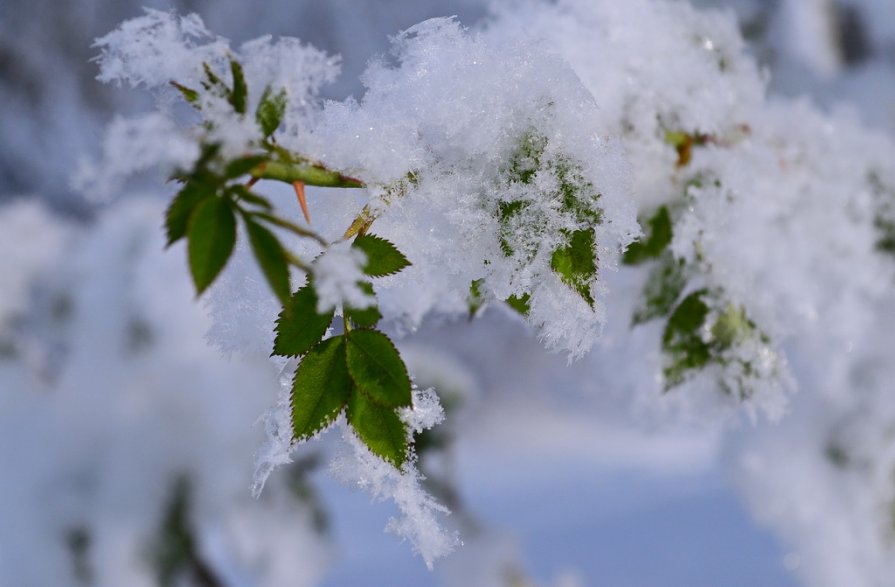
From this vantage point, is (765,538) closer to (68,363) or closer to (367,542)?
(367,542)

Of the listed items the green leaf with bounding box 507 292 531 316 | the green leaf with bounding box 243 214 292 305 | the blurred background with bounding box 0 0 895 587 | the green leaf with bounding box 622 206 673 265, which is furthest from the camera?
the blurred background with bounding box 0 0 895 587

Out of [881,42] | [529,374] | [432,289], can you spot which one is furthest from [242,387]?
[881,42]

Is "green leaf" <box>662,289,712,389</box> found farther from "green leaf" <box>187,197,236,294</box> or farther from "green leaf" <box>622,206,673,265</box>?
"green leaf" <box>187,197,236,294</box>

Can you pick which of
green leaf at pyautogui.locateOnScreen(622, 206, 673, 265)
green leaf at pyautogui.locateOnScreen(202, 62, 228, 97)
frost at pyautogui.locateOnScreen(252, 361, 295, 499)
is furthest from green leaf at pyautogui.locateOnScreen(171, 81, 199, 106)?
green leaf at pyautogui.locateOnScreen(622, 206, 673, 265)

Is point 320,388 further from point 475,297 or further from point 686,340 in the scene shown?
point 686,340

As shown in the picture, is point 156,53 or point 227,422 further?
point 227,422

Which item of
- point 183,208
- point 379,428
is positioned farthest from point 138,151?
point 379,428
